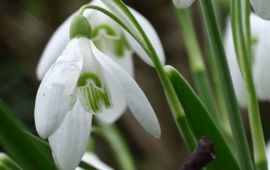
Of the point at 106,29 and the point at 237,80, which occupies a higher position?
the point at 106,29

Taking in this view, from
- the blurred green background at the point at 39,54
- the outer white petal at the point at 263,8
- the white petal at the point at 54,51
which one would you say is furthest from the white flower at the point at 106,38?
the blurred green background at the point at 39,54

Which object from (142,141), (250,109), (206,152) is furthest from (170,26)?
(206,152)

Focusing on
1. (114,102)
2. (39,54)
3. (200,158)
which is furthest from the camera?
(39,54)

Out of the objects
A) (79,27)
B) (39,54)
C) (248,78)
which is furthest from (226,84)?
(39,54)

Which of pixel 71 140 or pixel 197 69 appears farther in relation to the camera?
pixel 197 69

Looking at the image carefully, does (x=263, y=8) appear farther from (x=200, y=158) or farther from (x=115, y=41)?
(x=115, y=41)

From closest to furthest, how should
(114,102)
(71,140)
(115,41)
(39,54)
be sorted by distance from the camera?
(71,140) → (114,102) → (115,41) → (39,54)

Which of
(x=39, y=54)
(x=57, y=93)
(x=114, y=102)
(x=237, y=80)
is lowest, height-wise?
(x=39, y=54)
